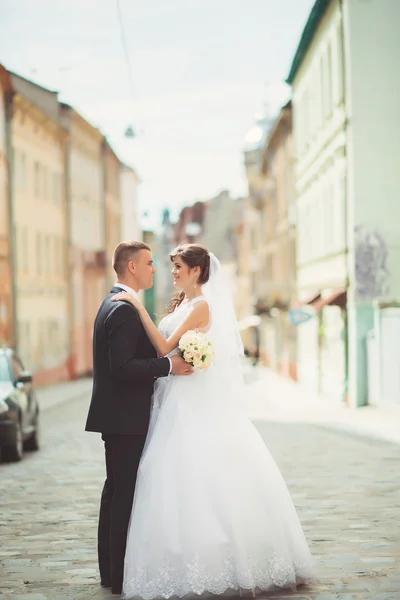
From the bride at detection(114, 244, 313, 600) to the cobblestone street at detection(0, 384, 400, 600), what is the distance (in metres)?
0.33

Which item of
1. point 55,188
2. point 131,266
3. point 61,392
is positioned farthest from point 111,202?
point 131,266

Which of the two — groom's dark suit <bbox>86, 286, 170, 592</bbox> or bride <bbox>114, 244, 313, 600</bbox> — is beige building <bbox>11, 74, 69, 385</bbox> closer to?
bride <bbox>114, 244, 313, 600</bbox>

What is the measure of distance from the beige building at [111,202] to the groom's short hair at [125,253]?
152 ft

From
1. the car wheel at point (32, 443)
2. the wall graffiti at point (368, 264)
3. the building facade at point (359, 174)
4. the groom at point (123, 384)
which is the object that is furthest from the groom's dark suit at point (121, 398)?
the wall graffiti at point (368, 264)

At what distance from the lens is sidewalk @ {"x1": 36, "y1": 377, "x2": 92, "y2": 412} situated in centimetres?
2962

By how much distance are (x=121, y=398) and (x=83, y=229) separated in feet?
142

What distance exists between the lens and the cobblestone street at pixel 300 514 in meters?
6.62

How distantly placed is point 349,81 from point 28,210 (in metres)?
17.0

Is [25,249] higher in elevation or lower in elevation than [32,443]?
higher

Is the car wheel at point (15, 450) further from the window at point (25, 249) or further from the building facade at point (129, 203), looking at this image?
the building facade at point (129, 203)

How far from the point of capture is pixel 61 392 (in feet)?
116

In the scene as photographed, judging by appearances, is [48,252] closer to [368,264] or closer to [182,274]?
[368,264]

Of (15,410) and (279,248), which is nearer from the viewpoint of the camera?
(15,410)

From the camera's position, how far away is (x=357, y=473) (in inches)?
484
